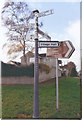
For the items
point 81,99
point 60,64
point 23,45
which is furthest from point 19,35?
point 81,99

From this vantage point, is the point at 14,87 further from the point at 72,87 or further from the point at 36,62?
the point at 36,62

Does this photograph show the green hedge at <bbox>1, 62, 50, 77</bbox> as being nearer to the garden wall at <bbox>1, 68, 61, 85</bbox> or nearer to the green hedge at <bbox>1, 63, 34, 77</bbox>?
the green hedge at <bbox>1, 63, 34, 77</bbox>

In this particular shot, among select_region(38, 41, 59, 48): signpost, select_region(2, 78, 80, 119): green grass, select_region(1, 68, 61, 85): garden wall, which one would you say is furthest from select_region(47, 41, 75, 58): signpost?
select_region(1, 68, 61, 85): garden wall

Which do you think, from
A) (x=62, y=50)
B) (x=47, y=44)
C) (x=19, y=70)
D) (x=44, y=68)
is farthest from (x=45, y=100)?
(x=47, y=44)

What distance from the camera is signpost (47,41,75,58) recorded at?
6730 mm

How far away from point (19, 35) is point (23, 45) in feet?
1.37

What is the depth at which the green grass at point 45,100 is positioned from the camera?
24.5 feet

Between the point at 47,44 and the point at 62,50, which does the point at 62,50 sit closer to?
the point at 62,50

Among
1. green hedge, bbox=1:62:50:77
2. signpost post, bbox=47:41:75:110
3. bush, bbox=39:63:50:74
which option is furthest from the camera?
green hedge, bbox=1:62:50:77

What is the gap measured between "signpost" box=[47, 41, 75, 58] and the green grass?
1577 millimetres

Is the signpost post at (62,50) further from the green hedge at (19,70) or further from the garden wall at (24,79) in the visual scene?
the garden wall at (24,79)

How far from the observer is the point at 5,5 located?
8.17 meters

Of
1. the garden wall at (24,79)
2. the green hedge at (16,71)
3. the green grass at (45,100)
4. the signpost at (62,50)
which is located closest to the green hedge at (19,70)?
the green hedge at (16,71)

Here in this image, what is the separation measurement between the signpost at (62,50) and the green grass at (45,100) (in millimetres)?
1577
